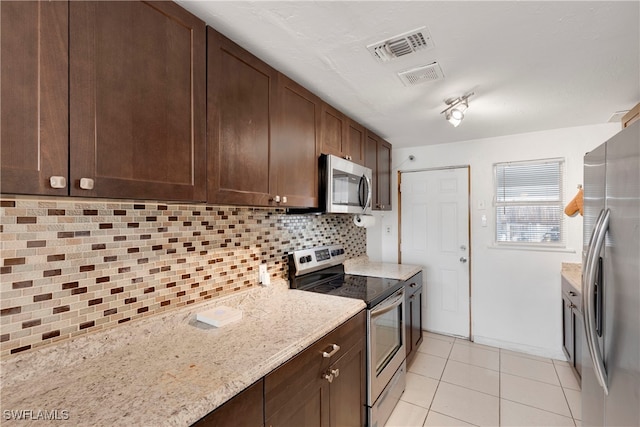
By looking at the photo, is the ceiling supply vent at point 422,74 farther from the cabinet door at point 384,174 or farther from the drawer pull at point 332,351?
the drawer pull at point 332,351

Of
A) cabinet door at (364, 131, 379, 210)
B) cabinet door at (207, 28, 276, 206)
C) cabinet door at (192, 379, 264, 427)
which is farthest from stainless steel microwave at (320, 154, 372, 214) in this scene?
cabinet door at (192, 379, 264, 427)

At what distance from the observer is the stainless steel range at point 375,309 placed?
1.79 meters

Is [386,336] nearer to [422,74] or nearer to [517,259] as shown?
[422,74]

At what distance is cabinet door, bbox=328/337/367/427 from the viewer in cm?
144

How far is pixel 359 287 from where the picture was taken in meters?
2.10

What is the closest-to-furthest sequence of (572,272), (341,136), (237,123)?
(237,123) → (341,136) → (572,272)

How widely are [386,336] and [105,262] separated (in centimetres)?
172

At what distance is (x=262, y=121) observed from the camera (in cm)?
149

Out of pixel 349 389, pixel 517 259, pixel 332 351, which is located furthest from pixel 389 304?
pixel 517 259

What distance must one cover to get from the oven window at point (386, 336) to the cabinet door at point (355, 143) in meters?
1.25

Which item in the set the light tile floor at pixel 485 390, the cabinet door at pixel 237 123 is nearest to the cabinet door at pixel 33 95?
the cabinet door at pixel 237 123

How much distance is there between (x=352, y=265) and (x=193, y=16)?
230 centimetres

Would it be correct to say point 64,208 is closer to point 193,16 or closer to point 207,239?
point 207,239

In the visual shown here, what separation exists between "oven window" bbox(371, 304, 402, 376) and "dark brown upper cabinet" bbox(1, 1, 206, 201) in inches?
54.2
